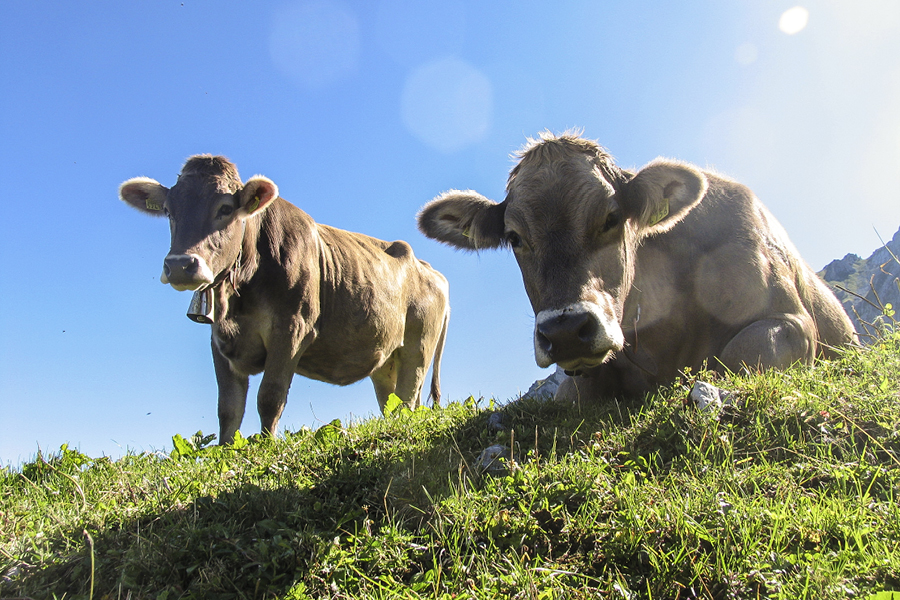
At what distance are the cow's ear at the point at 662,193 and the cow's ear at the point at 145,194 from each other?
5781 mm

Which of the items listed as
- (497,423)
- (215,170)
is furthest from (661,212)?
(215,170)

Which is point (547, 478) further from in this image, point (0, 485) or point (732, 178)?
point (732, 178)

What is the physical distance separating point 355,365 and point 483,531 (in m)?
6.78

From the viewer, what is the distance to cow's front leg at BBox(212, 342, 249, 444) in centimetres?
754

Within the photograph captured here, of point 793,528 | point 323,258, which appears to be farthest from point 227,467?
point 323,258

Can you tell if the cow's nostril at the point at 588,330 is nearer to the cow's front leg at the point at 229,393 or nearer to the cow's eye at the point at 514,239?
the cow's eye at the point at 514,239

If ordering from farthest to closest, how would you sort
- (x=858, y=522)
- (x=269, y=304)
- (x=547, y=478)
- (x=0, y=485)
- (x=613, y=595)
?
(x=269, y=304), (x=0, y=485), (x=547, y=478), (x=858, y=522), (x=613, y=595)

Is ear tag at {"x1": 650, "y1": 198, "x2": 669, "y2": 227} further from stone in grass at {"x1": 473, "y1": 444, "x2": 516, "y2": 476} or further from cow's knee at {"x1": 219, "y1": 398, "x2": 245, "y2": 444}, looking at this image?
cow's knee at {"x1": 219, "y1": 398, "x2": 245, "y2": 444}

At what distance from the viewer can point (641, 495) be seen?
9.53 ft

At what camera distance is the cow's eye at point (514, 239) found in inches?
203

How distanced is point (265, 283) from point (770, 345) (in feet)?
18.2

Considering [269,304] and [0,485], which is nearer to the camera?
[0,485]

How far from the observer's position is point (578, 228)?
15.5 ft

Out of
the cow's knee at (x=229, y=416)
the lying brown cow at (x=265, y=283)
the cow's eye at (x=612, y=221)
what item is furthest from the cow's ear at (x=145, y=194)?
the cow's eye at (x=612, y=221)
